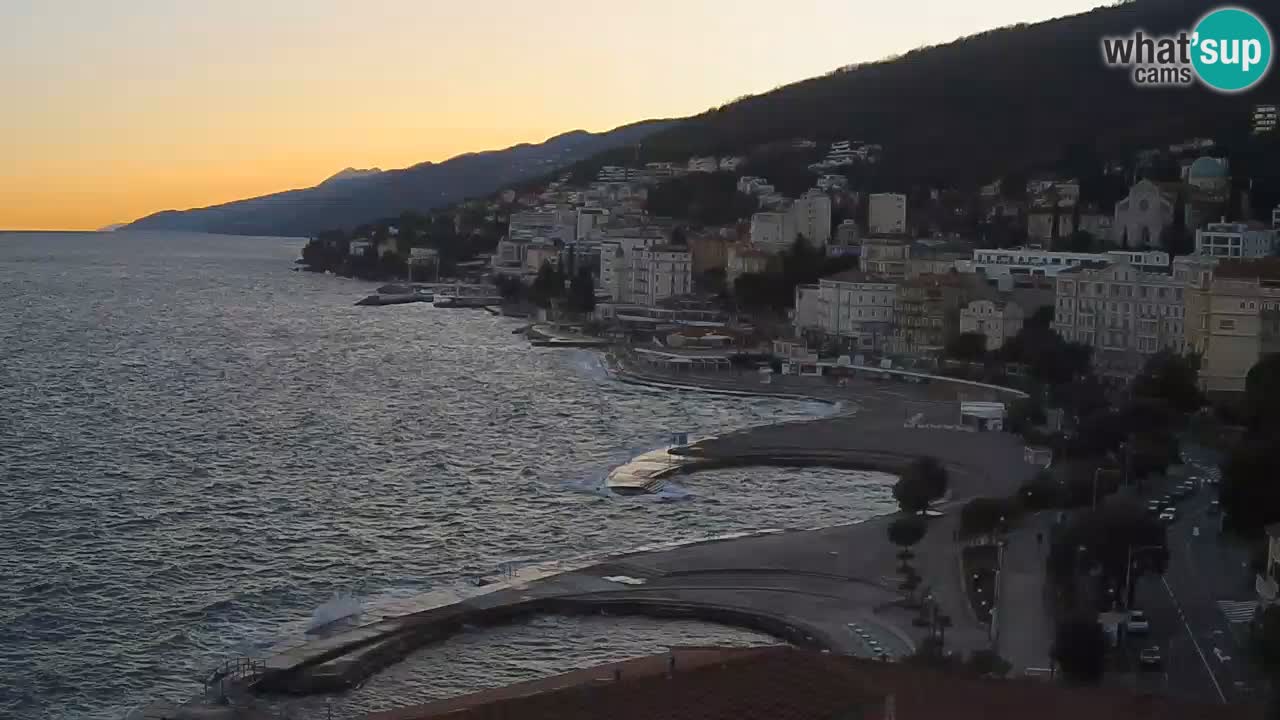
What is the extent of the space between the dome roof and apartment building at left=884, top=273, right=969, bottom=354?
9.89 metres

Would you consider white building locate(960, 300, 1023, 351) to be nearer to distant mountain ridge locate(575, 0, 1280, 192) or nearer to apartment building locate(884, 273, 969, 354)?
apartment building locate(884, 273, 969, 354)

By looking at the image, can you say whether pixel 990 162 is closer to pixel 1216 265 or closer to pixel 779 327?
pixel 779 327

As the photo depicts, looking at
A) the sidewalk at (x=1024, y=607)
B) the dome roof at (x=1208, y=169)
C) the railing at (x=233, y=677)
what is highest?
the dome roof at (x=1208, y=169)

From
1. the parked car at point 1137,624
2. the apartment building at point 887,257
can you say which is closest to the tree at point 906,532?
the parked car at point 1137,624

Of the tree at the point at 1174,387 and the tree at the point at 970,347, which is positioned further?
the tree at the point at 970,347

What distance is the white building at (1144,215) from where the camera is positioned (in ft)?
107

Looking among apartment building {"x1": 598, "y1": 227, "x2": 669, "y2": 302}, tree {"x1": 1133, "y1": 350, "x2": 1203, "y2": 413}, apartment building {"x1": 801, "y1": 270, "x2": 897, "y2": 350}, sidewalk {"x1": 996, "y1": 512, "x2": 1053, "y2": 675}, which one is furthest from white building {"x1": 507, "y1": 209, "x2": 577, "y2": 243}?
sidewalk {"x1": 996, "y1": 512, "x2": 1053, "y2": 675}

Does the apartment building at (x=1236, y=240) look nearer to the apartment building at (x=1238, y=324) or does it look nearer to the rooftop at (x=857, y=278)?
the rooftop at (x=857, y=278)

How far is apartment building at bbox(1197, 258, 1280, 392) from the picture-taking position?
2002 centimetres

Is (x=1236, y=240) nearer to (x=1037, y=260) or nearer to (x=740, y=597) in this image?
(x=1037, y=260)

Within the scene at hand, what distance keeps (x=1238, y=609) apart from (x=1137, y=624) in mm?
838

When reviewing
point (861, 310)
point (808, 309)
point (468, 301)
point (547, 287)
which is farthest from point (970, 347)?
point (468, 301)

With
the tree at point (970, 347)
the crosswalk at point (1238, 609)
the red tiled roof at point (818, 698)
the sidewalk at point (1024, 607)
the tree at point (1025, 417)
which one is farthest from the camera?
the tree at point (970, 347)

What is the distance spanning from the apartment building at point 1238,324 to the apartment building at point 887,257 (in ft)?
40.0
